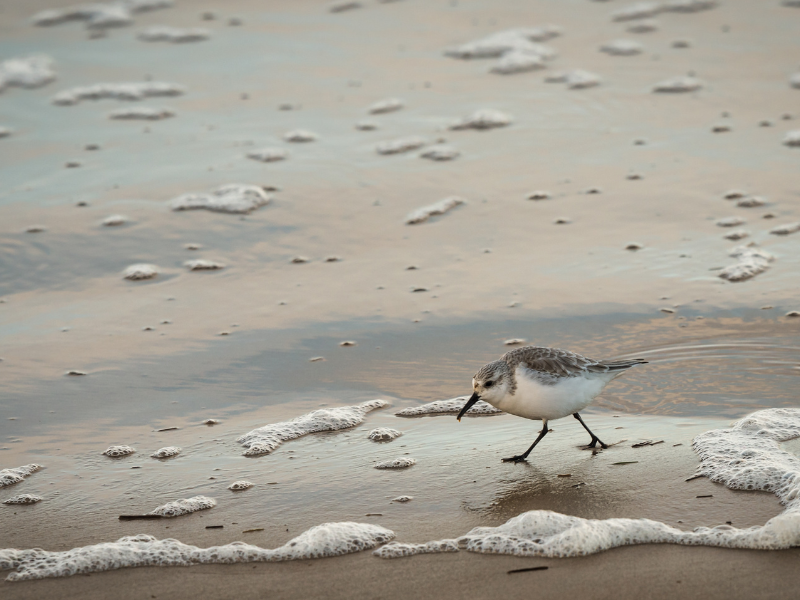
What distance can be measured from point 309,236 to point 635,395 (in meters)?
3.34

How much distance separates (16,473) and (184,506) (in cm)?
97

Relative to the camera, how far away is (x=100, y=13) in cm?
1177

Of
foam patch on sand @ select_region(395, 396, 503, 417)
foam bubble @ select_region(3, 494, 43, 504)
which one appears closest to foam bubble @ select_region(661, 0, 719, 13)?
foam patch on sand @ select_region(395, 396, 503, 417)

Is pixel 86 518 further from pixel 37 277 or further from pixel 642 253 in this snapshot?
pixel 642 253

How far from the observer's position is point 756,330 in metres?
5.08

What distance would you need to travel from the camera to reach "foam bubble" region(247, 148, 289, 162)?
8195 millimetres

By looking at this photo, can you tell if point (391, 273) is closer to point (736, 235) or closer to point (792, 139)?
point (736, 235)

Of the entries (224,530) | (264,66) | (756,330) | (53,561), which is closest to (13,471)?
(53,561)

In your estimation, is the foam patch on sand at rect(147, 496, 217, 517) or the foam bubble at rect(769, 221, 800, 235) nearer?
the foam patch on sand at rect(147, 496, 217, 517)

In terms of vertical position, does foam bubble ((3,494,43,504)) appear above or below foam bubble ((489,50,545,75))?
below

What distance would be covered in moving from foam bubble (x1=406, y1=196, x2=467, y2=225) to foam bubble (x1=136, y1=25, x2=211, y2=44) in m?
5.54

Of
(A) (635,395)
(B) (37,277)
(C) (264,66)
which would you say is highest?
(C) (264,66)

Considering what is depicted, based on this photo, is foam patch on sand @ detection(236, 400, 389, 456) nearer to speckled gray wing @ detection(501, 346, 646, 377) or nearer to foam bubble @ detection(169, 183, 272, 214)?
speckled gray wing @ detection(501, 346, 646, 377)

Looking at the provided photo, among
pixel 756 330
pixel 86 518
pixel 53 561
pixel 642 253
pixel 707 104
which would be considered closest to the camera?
pixel 53 561
